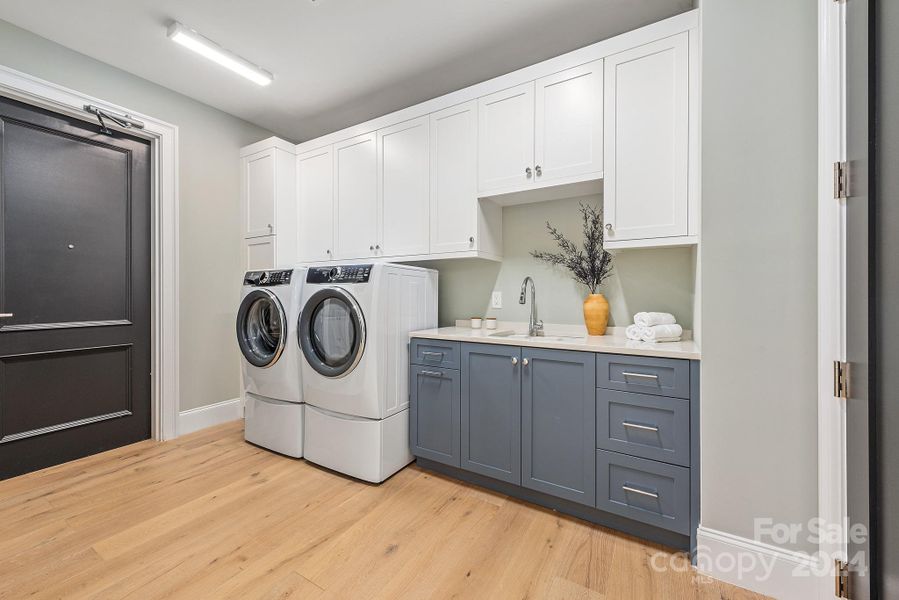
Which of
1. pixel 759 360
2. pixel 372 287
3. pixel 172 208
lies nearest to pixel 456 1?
pixel 372 287

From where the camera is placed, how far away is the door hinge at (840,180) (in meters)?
1.19

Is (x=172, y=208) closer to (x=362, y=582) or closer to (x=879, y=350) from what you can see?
(x=362, y=582)

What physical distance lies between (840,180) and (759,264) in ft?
1.11

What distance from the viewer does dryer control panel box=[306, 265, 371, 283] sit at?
2271mm

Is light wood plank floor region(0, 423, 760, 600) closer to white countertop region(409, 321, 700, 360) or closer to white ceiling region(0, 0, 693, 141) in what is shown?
white countertop region(409, 321, 700, 360)

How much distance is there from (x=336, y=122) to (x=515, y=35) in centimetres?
185

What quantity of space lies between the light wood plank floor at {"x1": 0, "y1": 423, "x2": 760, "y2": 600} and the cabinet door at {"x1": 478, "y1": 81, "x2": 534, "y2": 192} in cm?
182

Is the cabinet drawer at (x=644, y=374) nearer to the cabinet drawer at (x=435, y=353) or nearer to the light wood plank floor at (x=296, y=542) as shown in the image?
the light wood plank floor at (x=296, y=542)

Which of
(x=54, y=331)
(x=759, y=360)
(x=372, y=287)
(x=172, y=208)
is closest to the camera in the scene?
(x=759, y=360)

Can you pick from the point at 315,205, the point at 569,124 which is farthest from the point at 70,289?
the point at 569,124

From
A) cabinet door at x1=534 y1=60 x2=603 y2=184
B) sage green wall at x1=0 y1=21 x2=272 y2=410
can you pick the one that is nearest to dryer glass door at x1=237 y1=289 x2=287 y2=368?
sage green wall at x1=0 y1=21 x2=272 y2=410

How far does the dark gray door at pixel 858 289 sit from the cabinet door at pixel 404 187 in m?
1.99

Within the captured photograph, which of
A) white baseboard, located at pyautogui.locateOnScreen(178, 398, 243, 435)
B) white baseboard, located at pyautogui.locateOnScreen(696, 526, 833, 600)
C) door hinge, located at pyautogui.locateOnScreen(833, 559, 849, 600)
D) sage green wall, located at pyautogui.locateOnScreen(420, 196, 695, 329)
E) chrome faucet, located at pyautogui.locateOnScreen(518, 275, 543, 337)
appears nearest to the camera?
door hinge, located at pyautogui.locateOnScreen(833, 559, 849, 600)

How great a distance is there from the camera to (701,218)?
5.09 feet
